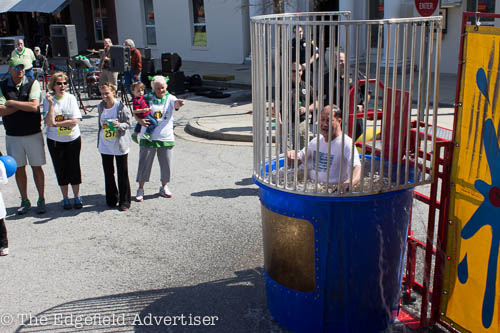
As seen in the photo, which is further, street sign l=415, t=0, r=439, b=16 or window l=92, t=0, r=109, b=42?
window l=92, t=0, r=109, b=42

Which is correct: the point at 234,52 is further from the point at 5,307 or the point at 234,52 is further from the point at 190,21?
the point at 5,307

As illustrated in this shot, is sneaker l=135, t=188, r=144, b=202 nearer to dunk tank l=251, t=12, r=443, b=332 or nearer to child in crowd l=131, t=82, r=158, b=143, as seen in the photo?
child in crowd l=131, t=82, r=158, b=143

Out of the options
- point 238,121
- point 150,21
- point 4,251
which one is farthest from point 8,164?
point 150,21

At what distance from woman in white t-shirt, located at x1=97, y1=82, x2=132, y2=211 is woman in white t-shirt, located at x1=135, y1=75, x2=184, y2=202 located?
0.85 ft

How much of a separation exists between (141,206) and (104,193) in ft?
2.81

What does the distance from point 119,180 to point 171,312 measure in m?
2.68

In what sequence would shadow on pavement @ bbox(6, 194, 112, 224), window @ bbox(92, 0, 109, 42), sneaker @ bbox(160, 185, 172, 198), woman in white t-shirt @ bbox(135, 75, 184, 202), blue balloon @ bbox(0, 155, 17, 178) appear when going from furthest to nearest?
window @ bbox(92, 0, 109, 42) → sneaker @ bbox(160, 185, 172, 198) → woman in white t-shirt @ bbox(135, 75, 184, 202) → shadow on pavement @ bbox(6, 194, 112, 224) → blue balloon @ bbox(0, 155, 17, 178)

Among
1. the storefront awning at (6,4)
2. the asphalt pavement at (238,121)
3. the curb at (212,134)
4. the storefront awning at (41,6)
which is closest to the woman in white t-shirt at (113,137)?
the curb at (212,134)

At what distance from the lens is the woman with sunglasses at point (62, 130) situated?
6500mm

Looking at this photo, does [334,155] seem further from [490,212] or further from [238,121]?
[238,121]

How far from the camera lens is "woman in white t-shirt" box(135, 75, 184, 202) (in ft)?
22.5

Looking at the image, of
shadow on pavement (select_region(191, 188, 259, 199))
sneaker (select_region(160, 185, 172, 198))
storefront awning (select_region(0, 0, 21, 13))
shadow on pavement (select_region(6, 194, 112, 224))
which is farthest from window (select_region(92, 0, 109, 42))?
shadow on pavement (select_region(191, 188, 259, 199))

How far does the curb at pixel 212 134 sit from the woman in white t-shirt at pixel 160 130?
122 inches

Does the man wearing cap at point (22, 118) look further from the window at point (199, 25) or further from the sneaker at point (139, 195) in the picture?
the window at point (199, 25)
